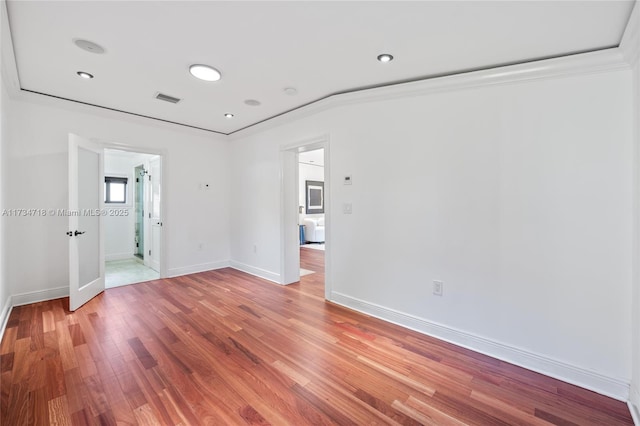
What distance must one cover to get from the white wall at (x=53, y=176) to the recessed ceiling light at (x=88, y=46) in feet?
5.97

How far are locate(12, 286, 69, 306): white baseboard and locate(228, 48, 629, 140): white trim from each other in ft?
13.5

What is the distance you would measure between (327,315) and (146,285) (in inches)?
113

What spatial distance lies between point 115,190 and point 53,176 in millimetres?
2967

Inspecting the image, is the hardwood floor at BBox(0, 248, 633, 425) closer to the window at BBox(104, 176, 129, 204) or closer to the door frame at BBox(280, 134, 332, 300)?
the door frame at BBox(280, 134, 332, 300)

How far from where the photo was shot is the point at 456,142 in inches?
93.7

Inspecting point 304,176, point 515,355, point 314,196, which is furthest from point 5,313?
point 314,196

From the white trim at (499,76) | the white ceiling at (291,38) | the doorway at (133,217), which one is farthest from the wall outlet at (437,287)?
the doorway at (133,217)

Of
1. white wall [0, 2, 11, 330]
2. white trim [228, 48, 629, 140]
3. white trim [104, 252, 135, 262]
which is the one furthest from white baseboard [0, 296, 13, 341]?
white trim [228, 48, 629, 140]

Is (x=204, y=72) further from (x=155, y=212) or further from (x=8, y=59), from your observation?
(x=155, y=212)

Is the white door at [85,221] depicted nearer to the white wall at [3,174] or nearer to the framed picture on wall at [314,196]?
the white wall at [3,174]

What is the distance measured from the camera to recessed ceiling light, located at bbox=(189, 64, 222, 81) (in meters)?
2.45

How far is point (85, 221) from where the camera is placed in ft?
11.0

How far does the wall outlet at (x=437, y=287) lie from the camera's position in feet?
8.10

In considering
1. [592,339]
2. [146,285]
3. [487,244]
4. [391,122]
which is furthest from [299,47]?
[146,285]
